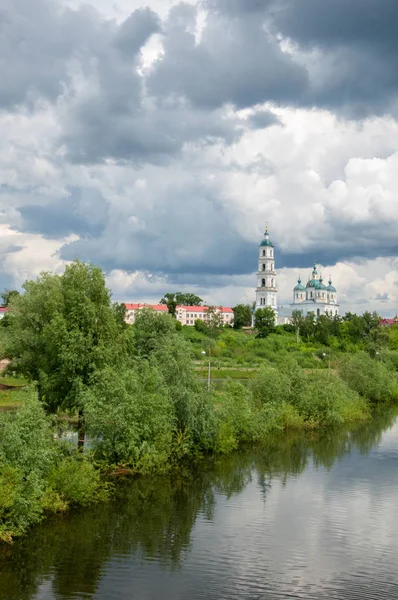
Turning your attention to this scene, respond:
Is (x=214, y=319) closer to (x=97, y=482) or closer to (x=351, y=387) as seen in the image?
(x=351, y=387)

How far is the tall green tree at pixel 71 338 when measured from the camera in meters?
33.1

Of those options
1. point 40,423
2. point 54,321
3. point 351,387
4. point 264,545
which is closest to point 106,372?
point 54,321

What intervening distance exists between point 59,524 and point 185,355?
578 inches

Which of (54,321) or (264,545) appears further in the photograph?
(54,321)

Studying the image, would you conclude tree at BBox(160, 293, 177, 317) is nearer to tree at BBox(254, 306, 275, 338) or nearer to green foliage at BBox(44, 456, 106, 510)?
tree at BBox(254, 306, 275, 338)

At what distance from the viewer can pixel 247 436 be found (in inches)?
1656

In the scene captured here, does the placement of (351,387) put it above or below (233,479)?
above

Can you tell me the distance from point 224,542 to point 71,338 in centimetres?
1323

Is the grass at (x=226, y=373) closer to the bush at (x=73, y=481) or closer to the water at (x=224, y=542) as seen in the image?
the water at (x=224, y=542)

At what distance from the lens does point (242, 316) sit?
16762 centimetres

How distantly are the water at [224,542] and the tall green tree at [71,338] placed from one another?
6007 mm

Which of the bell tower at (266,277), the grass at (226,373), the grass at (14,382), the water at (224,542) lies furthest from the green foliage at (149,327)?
the bell tower at (266,277)

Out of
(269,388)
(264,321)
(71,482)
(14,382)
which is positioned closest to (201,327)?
Answer: (264,321)

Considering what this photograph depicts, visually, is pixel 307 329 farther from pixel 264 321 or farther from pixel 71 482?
pixel 71 482
